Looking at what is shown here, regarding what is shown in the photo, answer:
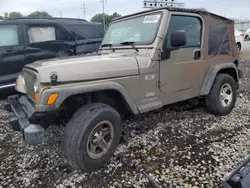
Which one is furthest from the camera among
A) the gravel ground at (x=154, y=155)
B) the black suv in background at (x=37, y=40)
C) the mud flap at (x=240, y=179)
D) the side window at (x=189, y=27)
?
the black suv in background at (x=37, y=40)

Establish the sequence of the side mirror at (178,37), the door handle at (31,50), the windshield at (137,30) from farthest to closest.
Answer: the door handle at (31,50) → the windshield at (137,30) → the side mirror at (178,37)

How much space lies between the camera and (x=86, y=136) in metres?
2.56

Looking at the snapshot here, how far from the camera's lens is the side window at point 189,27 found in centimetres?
345

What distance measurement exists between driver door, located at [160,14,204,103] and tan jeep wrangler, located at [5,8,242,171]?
0.01 meters

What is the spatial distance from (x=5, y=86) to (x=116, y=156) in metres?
3.55

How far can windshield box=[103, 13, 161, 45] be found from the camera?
3328 millimetres

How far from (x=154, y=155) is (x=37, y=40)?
4.32m

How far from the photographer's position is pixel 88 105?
2730 millimetres

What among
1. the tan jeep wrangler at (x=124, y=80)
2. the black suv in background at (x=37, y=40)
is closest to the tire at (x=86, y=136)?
the tan jeep wrangler at (x=124, y=80)

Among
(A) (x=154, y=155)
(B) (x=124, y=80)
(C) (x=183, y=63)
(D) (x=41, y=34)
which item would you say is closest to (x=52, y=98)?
(B) (x=124, y=80)

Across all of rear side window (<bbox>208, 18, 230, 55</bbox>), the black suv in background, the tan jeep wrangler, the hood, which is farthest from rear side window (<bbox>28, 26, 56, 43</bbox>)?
rear side window (<bbox>208, 18, 230, 55</bbox>)

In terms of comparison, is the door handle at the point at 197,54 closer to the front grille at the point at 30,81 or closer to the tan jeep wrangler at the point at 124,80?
the tan jeep wrangler at the point at 124,80

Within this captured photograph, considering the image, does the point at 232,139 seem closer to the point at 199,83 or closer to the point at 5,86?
the point at 199,83

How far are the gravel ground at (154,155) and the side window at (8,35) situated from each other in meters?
2.08
